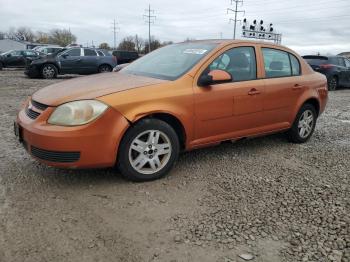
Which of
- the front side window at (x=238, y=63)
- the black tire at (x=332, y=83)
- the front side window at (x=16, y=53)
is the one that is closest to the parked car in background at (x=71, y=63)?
the front side window at (x=16, y=53)

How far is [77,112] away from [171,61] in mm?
1580

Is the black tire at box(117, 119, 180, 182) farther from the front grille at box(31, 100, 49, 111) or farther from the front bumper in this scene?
the front grille at box(31, 100, 49, 111)

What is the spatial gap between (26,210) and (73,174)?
0.89 m

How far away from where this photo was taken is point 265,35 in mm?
46656

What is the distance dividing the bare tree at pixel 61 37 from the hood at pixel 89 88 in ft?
318

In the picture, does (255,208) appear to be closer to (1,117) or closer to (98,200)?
(98,200)

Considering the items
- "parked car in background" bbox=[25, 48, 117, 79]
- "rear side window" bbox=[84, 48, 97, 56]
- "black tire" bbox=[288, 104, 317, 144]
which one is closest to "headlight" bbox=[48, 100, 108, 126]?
"black tire" bbox=[288, 104, 317, 144]

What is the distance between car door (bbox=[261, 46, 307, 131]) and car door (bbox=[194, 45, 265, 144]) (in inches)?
7.0

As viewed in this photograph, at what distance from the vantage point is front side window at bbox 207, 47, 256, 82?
469cm

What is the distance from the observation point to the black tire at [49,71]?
1719cm

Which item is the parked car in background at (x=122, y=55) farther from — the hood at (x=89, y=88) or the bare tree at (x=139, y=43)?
the bare tree at (x=139, y=43)

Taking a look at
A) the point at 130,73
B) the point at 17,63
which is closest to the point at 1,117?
the point at 130,73

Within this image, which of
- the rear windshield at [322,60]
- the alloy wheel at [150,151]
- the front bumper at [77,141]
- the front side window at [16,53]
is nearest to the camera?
the front bumper at [77,141]

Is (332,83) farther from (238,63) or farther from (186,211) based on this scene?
(186,211)
